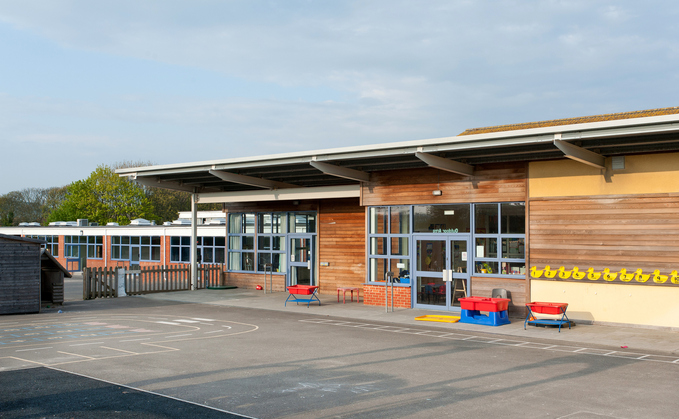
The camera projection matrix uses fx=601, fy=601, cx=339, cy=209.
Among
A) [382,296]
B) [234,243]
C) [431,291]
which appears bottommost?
[382,296]

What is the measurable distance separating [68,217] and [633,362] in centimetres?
5554

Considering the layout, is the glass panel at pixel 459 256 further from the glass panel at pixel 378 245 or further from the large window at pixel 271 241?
the large window at pixel 271 241

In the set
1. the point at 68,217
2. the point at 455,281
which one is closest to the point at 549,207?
the point at 455,281

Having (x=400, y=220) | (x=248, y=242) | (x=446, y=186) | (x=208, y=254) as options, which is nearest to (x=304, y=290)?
(x=400, y=220)

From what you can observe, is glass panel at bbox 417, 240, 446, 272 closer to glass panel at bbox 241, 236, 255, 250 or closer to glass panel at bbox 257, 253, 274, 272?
glass panel at bbox 257, 253, 274, 272

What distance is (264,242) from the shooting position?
76.7ft

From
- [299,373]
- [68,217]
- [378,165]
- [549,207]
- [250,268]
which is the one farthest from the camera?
[68,217]

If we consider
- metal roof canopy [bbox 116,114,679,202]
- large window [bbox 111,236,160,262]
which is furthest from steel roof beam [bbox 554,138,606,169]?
large window [bbox 111,236,160,262]

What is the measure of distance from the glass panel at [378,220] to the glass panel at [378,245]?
210 millimetres

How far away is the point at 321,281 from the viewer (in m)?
21.7

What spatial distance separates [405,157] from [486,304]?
178 inches

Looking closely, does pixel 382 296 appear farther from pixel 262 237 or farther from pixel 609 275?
pixel 262 237

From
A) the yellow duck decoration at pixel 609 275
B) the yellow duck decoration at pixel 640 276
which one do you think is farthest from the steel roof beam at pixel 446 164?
the yellow duck decoration at pixel 640 276

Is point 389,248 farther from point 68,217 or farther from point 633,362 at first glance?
point 68,217
